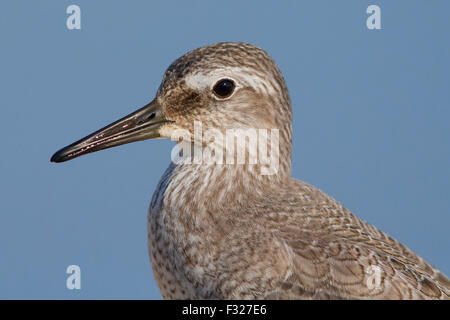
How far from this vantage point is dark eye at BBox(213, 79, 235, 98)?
3371 mm

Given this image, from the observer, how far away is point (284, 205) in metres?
3.40

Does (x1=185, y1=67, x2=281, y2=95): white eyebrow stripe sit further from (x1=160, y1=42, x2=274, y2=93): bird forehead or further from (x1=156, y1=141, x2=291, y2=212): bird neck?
(x1=156, y1=141, x2=291, y2=212): bird neck

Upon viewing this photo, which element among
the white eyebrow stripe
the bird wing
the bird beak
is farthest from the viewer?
the bird beak

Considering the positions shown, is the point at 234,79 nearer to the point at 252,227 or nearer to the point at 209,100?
the point at 209,100

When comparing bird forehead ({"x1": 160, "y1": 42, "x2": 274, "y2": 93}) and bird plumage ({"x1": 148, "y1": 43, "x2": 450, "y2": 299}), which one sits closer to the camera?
bird plumage ({"x1": 148, "y1": 43, "x2": 450, "y2": 299})

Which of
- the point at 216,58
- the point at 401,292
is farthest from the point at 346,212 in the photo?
the point at 216,58

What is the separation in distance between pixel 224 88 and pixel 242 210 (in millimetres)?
505

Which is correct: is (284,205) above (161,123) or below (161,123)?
below

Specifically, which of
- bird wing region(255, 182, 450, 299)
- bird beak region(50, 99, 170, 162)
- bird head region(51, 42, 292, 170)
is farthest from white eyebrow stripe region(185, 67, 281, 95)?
bird wing region(255, 182, 450, 299)

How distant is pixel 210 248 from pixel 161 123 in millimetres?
581

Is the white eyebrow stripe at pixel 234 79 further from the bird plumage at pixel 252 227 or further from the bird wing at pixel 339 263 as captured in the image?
the bird wing at pixel 339 263

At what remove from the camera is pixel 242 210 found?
3375 mm
